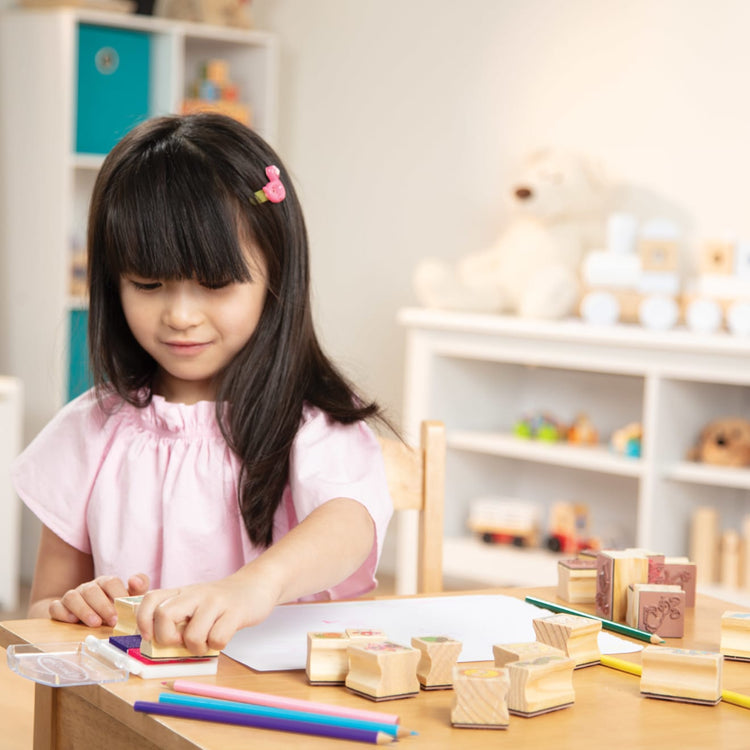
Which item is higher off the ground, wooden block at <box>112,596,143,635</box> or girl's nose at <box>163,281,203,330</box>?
girl's nose at <box>163,281,203,330</box>

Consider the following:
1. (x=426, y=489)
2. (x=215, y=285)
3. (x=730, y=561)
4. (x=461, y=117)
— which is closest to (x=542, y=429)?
(x=730, y=561)

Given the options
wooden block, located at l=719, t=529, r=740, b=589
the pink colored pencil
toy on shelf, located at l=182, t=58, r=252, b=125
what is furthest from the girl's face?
toy on shelf, located at l=182, t=58, r=252, b=125

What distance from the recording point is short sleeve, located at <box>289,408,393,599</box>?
1.09 metres

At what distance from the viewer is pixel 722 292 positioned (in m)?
2.70

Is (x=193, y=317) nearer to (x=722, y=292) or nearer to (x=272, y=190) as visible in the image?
(x=272, y=190)

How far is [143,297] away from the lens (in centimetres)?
107

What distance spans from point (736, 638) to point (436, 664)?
244mm

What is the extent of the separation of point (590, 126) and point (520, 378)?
69 cm

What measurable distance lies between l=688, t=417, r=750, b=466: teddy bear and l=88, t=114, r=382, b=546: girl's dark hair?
1689 mm

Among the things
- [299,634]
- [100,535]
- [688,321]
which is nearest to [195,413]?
[100,535]

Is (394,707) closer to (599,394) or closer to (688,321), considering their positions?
(688,321)

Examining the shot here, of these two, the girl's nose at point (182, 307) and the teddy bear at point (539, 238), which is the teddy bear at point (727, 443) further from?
the girl's nose at point (182, 307)

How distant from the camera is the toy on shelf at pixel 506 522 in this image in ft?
10.1

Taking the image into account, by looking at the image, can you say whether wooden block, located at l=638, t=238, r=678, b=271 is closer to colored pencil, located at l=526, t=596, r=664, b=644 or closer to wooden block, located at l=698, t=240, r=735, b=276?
wooden block, located at l=698, t=240, r=735, b=276
